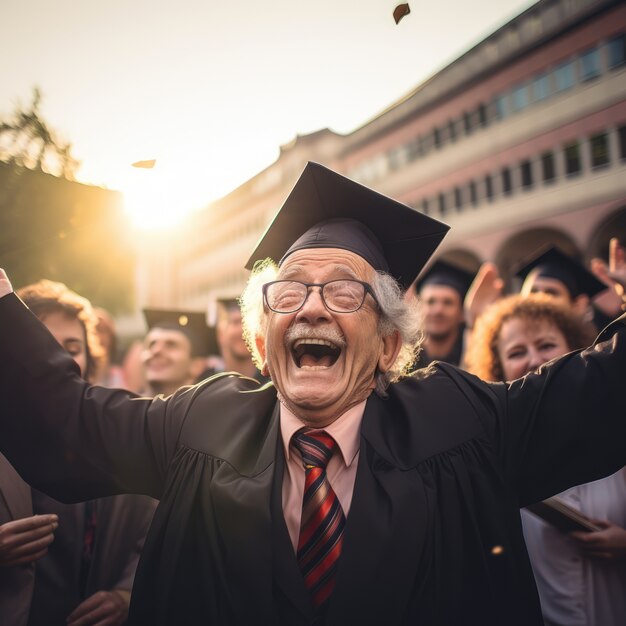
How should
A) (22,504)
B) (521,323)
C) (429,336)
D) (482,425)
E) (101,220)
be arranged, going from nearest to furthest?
1. (482,425)
2. (22,504)
3. (521,323)
4. (101,220)
5. (429,336)

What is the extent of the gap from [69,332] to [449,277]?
4.02 metres

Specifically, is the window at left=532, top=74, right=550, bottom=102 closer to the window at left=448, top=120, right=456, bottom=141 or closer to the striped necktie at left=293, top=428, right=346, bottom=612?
the window at left=448, top=120, right=456, bottom=141

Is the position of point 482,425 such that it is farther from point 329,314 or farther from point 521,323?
point 521,323

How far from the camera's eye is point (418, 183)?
25.5 m

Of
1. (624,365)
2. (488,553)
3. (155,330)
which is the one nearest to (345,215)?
(624,365)

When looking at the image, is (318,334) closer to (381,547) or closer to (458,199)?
(381,547)

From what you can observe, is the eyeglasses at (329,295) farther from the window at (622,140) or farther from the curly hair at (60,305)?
Answer: the window at (622,140)

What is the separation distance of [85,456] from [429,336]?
3.83m

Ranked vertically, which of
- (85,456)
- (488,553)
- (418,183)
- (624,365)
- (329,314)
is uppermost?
(418,183)

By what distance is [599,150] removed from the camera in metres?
17.2

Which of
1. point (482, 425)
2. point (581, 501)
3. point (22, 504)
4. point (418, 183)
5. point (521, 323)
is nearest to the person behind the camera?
point (482, 425)

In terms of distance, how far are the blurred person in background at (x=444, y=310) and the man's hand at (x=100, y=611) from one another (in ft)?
11.2

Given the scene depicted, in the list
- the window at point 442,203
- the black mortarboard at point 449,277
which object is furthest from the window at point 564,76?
the black mortarboard at point 449,277

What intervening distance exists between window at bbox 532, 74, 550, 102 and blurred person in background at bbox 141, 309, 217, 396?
17899 millimetres
